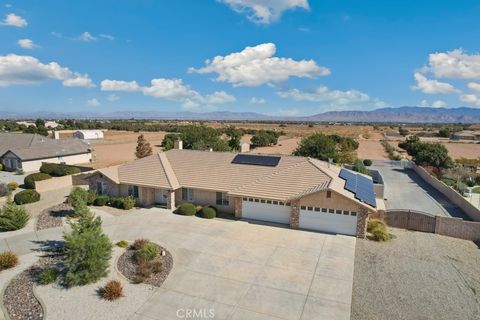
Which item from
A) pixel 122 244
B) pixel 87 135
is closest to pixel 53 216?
pixel 122 244

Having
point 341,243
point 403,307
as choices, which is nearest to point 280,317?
point 403,307

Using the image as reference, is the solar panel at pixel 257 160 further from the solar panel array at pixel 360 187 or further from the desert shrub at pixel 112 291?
the desert shrub at pixel 112 291

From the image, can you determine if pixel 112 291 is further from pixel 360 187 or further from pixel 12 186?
pixel 12 186

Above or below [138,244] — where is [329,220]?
above

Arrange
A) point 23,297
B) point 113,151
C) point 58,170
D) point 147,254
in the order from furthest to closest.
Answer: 1. point 113,151
2. point 58,170
3. point 147,254
4. point 23,297

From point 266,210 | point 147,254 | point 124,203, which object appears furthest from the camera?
point 124,203

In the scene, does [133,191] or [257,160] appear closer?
[257,160]

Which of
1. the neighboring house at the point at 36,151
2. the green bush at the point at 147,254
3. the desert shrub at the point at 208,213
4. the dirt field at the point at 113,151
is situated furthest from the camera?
the dirt field at the point at 113,151

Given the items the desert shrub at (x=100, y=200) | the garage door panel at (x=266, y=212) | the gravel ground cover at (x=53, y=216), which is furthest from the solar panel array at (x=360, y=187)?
the gravel ground cover at (x=53, y=216)
